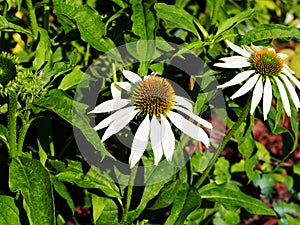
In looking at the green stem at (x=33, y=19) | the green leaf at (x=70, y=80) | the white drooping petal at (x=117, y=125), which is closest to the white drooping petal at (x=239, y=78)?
the white drooping petal at (x=117, y=125)

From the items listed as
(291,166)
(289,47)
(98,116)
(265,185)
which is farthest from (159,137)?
(289,47)

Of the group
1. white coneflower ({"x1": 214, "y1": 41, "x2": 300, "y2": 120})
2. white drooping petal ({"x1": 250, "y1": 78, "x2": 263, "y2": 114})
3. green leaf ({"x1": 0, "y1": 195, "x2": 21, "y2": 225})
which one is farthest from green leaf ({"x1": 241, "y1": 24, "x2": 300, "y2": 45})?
green leaf ({"x1": 0, "y1": 195, "x2": 21, "y2": 225})

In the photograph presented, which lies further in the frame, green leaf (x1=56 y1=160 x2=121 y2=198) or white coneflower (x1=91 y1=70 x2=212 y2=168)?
Answer: green leaf (x1=56 y1=160 x2=121 y2=198)

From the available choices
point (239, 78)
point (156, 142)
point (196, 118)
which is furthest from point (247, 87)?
point (156, 142)

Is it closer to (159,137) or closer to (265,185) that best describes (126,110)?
(159,137)

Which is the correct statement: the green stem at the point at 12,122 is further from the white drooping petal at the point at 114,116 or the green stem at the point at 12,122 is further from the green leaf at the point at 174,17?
the green leaf at the point at 174,17

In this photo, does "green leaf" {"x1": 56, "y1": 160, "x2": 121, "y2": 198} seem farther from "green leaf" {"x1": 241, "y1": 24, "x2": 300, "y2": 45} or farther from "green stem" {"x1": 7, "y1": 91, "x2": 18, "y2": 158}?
"green leaf" {"x1": 241, "y1": 24, "x2": 300, "y2": 45}

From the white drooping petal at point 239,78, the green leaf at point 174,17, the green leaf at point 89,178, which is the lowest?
the green leaf at point 89,178
